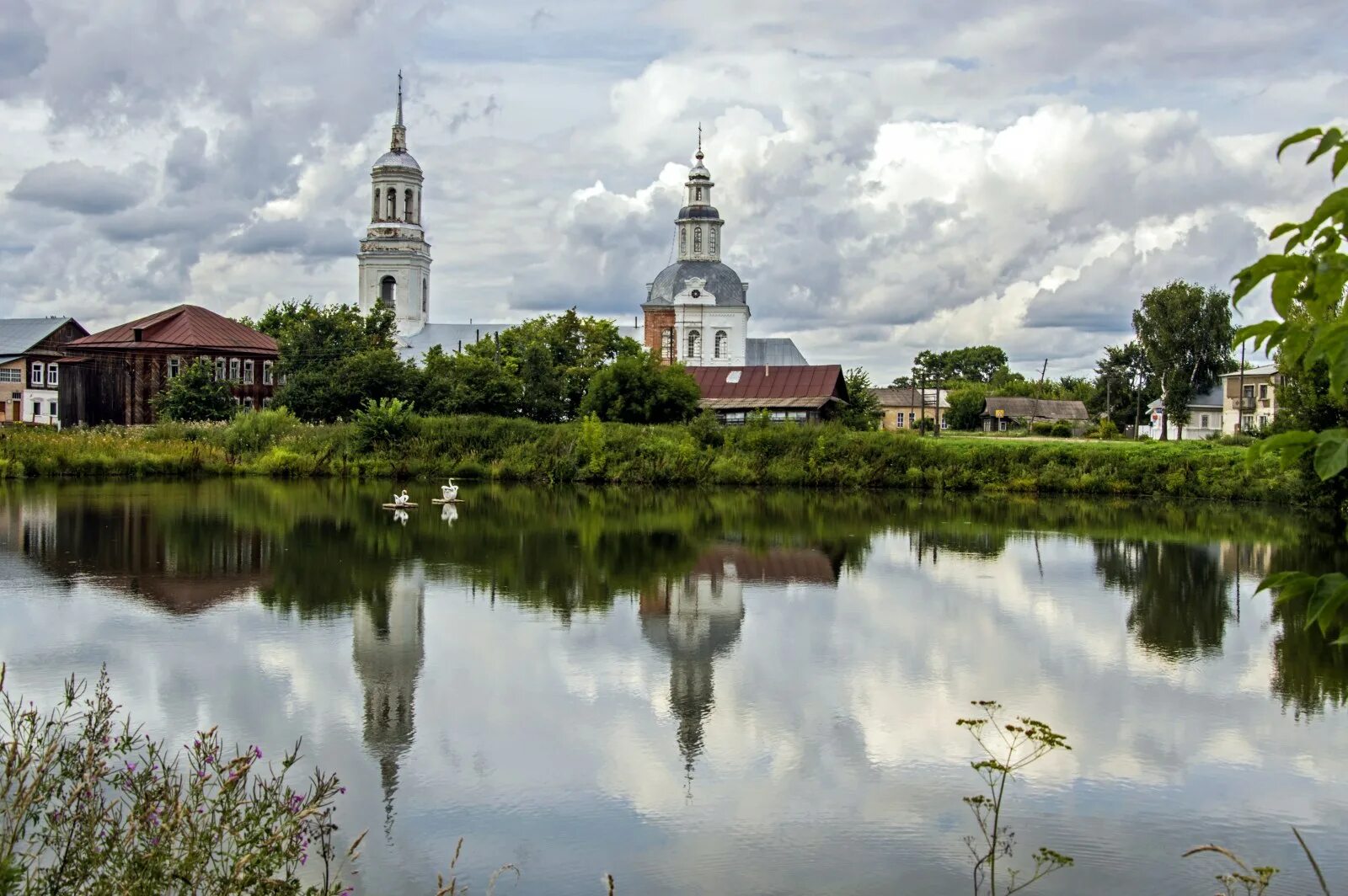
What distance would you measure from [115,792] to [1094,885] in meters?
6.34

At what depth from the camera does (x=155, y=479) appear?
3834 cm

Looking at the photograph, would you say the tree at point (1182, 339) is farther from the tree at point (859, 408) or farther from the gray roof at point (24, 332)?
the gray roof at point (24, 332)

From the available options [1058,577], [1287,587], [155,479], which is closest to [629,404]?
[155,479]

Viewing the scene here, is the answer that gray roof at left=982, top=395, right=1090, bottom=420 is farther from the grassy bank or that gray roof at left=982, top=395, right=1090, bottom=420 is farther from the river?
the river

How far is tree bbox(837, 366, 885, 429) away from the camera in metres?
50.7

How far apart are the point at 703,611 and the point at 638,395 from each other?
30200 mm

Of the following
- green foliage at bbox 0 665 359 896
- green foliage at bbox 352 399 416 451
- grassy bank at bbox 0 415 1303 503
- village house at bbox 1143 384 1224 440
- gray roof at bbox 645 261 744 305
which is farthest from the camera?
gray roof at bbox 645 261 744 305

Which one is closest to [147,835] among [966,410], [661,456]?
[661,456]

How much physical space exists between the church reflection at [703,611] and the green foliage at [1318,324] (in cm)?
661

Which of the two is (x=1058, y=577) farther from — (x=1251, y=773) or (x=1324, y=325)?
(x=1324, y=325)

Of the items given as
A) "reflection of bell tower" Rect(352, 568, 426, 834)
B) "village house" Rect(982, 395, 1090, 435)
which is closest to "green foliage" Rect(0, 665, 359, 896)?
"reflection of bell tower" Rect(352, 568, 426, 834)

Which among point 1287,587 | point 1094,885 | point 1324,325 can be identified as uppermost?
point 1324,325

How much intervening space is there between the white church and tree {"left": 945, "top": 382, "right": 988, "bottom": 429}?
1342 centimetres

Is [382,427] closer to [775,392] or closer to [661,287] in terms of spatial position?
[775,392]
